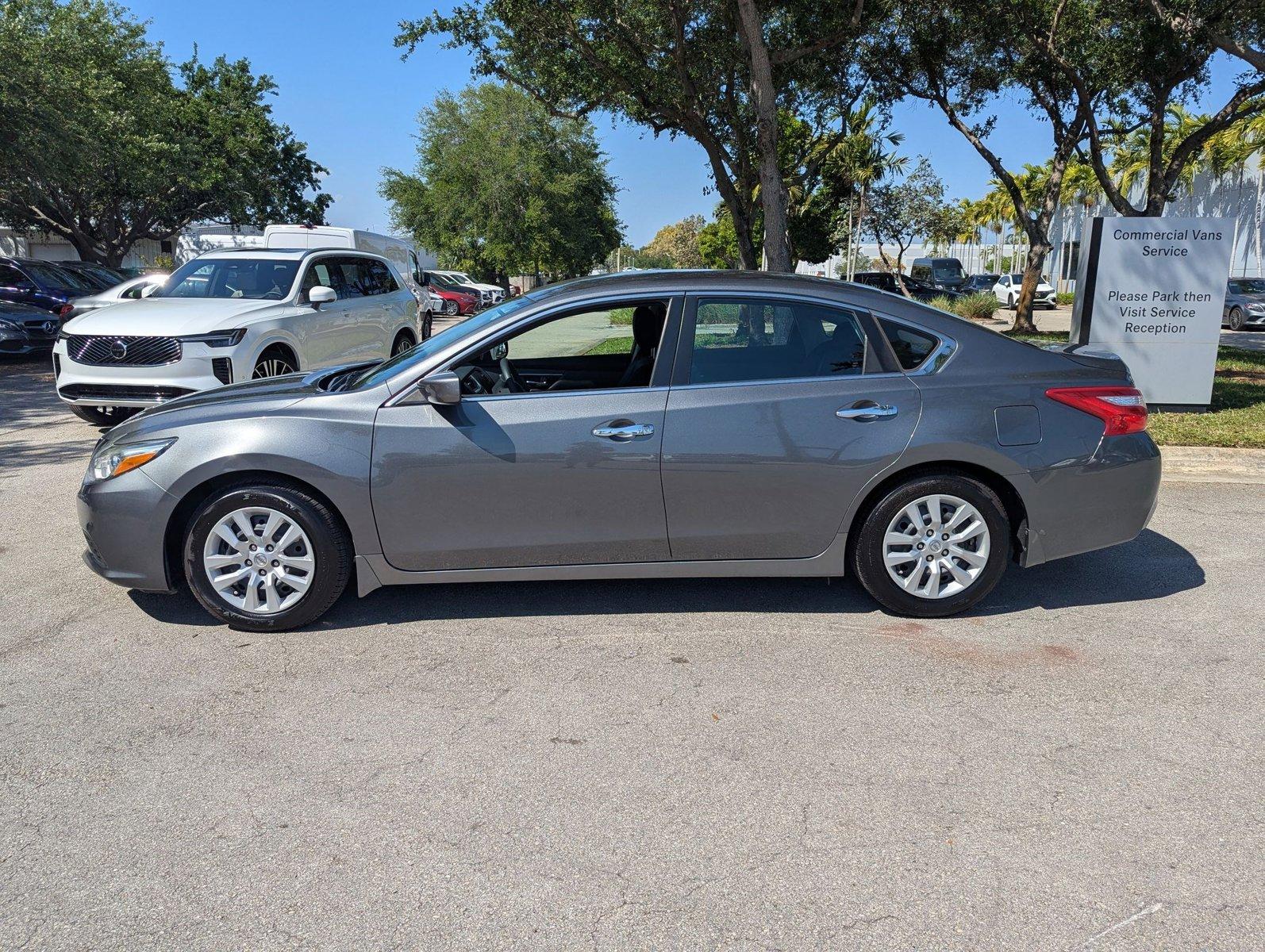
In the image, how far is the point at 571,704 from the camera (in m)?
4.02

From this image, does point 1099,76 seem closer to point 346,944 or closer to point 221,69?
point 346,944

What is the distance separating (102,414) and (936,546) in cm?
924

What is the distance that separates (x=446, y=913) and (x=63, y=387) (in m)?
8.63

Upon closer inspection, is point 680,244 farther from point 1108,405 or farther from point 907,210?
point 1108,405

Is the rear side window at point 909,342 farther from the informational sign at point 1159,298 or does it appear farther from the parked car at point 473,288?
the parked car at point 473,288

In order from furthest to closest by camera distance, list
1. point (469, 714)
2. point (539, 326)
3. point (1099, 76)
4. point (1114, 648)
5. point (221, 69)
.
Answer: point (221, 69) → point (1099, 76) → point (539, 326) → point (1114, 648) → point (469, 714)

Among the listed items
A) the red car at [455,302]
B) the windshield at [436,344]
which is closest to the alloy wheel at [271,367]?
the windshield at [436,344]

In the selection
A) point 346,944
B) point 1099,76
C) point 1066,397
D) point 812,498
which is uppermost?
point 1099,76

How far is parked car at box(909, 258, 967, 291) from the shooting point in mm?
42094

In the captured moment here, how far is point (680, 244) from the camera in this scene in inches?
4277

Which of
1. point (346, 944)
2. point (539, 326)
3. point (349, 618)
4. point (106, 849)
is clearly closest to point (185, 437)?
point (349, 618)

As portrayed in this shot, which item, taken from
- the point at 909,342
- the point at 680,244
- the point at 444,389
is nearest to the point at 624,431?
the point at 444,389

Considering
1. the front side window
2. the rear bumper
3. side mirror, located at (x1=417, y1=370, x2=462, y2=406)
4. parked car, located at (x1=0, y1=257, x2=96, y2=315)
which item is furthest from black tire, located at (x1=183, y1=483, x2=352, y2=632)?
parked car, located at (x1=0, y1=257, x2=96, y2=315)

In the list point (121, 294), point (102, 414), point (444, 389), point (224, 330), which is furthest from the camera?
point (121, 294)
